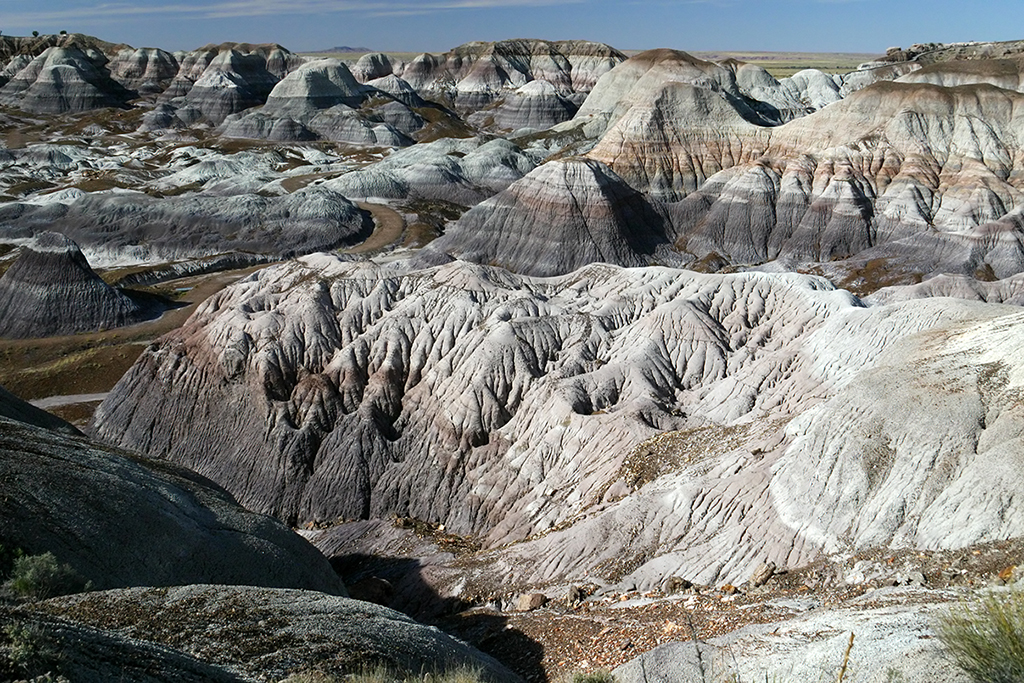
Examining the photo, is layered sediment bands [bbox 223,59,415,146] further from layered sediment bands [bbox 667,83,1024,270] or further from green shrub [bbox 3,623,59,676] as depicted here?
green shrub [bbox 3,623,59,676]

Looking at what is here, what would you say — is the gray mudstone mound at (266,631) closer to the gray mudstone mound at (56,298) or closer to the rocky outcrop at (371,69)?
the gray mudstone mound at (56,298)

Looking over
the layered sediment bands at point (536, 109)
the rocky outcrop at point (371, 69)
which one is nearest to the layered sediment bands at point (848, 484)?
the layered sediment bands at point (536, 109)

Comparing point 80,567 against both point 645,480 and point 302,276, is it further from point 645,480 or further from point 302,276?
point 302,276

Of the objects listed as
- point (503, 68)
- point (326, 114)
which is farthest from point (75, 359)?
point (503, 68)

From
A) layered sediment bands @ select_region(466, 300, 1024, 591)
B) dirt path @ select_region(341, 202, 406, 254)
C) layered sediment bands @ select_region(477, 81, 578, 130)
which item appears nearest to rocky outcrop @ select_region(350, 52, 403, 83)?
layered sediment bands @ select_region(477, 81, 578, 130)

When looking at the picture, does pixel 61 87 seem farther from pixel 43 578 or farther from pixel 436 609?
pixel 43 578

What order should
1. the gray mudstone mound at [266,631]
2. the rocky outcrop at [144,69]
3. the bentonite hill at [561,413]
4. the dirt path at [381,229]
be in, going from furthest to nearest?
the rocky outcrop at [144,69] < the dirt path at [381,229] < the bentonite hill at [561,413] < the gray mudstone mound at [266,631]

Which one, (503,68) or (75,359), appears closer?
(75,359)
